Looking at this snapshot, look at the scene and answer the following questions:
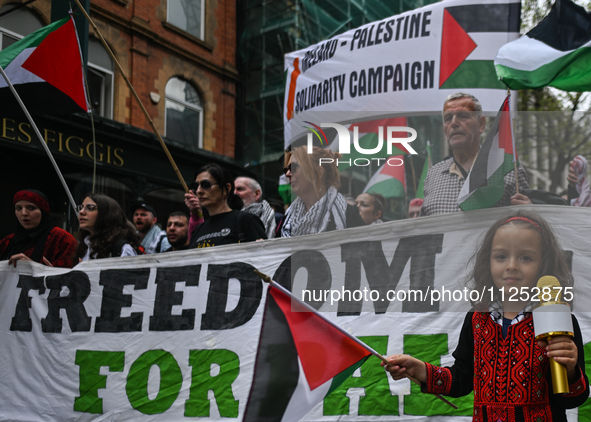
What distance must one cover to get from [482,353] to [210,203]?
249 cm

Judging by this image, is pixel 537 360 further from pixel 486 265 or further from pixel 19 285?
pixel 19 285

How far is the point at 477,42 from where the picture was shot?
5.09 meters

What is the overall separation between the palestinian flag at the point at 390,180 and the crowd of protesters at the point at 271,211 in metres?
0.07

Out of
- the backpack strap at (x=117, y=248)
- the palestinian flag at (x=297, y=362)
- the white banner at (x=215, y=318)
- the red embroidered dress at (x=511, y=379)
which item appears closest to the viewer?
the red embroidered dress at (x=511, y=379)

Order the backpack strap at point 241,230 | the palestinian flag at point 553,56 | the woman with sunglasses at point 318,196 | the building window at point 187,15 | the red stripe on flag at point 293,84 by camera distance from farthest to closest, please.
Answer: the building window at point 187,15 < the red stripe on flag at point 293,84 < the palestinian flag at point 553,56 < the backpack strap at point 241,230 < the woman with sunglasses at point 318,196

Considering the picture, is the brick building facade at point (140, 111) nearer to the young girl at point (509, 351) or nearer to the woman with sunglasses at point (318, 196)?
the woman with sunglasses at point (318, 196)

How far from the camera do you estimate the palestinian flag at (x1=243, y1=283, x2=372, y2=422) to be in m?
2.39

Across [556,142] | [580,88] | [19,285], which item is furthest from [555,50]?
[19,285]

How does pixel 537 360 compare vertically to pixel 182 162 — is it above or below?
below

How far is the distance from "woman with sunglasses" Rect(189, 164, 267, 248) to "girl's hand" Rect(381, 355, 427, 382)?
200 cm

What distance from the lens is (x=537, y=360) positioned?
214cm

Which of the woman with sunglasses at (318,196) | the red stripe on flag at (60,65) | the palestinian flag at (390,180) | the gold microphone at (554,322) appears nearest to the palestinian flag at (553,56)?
the palestinian flag at (390,180)

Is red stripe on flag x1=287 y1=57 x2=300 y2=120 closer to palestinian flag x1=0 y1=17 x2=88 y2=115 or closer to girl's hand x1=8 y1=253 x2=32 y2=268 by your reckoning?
palestinian flag x1=0 y1=17 x2=88 y2=115

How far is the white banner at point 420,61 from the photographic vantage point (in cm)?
505
